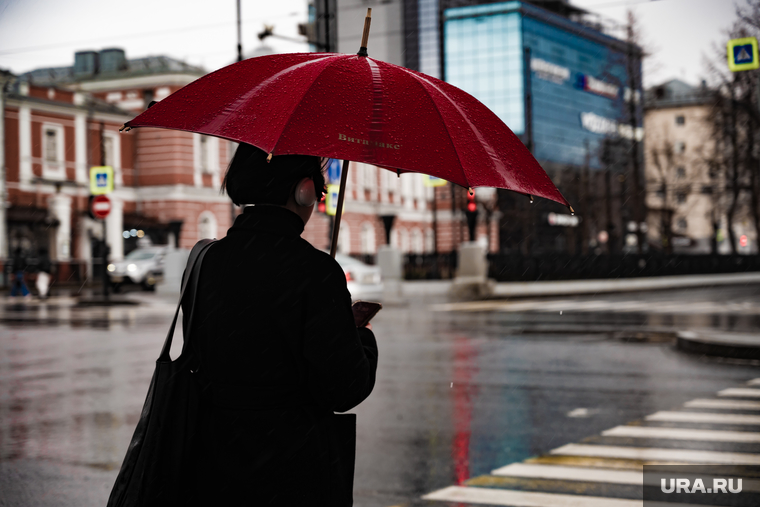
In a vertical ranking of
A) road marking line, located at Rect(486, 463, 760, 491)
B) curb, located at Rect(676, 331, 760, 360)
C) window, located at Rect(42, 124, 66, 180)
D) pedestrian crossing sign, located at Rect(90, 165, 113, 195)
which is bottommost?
road marking line, located at Rect(486, 463, 760, 491)

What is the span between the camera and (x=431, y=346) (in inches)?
503

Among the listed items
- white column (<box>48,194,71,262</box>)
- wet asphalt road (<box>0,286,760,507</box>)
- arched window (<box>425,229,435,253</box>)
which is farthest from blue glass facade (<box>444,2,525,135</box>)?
wet asphalt road (<box>0,286,760,507</box>)

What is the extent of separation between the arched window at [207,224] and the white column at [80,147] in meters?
6.31

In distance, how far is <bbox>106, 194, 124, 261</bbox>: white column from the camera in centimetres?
4044

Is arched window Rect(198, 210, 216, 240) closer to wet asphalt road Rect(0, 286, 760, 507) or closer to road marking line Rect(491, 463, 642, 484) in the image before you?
wet asphalt road Rect(0, 286, 760, 507)

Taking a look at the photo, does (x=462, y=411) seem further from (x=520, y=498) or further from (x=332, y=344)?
(x=332, y=344)

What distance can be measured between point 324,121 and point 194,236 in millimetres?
40802

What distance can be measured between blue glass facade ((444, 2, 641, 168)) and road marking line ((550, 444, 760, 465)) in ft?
225

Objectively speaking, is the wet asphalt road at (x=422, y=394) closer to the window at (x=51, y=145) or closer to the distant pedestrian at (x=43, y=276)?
the distant pedestrian at (x=43, y=276)

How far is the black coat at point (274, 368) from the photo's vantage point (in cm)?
211

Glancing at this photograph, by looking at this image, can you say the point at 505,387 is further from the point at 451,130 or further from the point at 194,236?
the point at 194,236

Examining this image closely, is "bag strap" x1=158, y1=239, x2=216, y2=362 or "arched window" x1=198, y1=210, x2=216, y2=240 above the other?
"arched window" x1=198, y1=210, x2=216, y2=240

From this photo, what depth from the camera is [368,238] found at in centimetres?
5331

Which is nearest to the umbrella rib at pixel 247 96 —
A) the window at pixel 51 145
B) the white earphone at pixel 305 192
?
the white earphone at pixel 305 192
